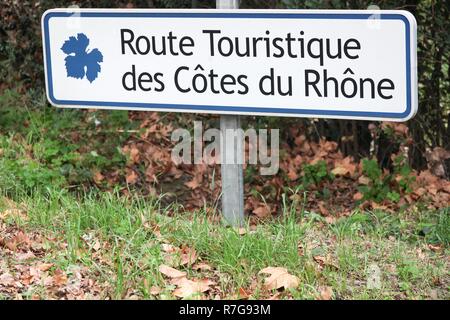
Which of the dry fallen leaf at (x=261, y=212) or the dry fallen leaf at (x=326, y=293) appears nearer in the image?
the dry fallen leaf at (x=326, y=293)

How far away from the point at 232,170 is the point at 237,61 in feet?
1.94

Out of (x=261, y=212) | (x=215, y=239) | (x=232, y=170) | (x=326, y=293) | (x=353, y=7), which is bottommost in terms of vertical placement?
(x=261, y=212)

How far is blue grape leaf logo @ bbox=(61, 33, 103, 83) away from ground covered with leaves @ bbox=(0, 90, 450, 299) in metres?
0.68

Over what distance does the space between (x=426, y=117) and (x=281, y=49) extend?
129 inches

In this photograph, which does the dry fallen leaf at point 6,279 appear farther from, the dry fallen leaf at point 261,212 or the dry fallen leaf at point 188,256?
the dry fallen leaf at point 261,212

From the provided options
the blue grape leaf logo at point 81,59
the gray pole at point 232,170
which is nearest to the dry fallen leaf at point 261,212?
the gray pole at point 232,170

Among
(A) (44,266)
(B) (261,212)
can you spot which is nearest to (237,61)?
(A) (44,266)

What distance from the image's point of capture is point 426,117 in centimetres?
733

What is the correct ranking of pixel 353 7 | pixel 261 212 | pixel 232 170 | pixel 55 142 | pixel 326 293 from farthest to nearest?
1. pixel 55 142
2. pixel 353 7
3. pixel 261 212
4. pixel 232 170
5. pixel 326 293

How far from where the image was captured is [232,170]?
467cm

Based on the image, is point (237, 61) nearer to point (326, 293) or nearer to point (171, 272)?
point (171, 272)

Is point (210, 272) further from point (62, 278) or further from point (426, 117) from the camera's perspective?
point (426, 117)

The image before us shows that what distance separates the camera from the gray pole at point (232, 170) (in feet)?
15.1
